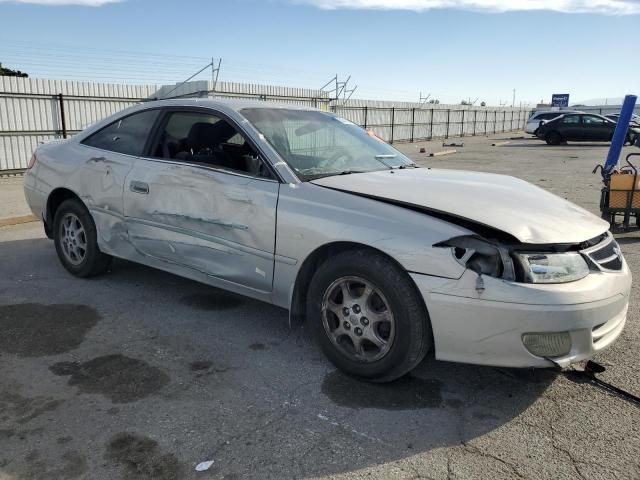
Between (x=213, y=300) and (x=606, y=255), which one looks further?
(x=213, y=300)

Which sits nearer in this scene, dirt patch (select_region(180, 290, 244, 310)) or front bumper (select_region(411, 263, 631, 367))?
front bumper (select_region(411, 263, 631, 367))

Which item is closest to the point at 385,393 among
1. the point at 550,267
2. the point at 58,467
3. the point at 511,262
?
the point at 511,262

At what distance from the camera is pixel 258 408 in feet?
Result: 9.50

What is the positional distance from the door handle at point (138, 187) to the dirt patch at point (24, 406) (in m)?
1.72

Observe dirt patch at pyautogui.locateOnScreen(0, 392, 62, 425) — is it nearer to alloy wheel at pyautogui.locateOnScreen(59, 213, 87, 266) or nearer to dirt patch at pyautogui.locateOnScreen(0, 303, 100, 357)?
dirt patch at pyautogui.locateOnScreen(0, 303, 100, 357)

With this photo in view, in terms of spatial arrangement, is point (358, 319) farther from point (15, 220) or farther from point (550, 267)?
point (15, 220)

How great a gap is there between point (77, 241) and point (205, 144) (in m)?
1.65

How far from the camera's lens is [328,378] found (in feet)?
10.6

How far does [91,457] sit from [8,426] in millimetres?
548

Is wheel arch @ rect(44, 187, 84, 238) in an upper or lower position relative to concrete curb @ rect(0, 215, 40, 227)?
upper

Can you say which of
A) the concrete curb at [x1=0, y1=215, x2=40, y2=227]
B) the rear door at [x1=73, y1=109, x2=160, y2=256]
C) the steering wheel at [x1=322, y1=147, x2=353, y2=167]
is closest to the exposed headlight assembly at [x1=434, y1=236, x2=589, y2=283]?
the steering wheel at [x1=322, y1=147, x2=353, y2=167]

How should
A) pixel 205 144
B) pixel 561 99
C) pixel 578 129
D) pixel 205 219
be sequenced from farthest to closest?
pixel 561 99 < pixel 578 129 < pixel 205 144 < pixel 205 219

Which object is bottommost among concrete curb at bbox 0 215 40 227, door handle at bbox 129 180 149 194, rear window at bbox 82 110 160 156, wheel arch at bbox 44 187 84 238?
concrete curb at bbox 0 215 40 227

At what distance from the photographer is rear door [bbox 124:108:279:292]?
3506mm
